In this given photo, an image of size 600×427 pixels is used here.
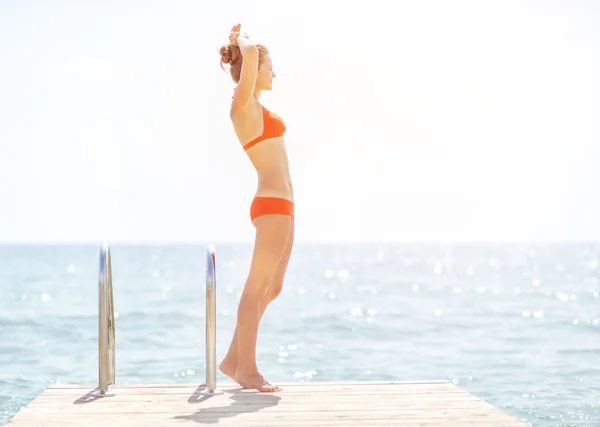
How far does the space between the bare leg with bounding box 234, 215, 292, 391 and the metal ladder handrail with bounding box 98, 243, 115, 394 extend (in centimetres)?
69

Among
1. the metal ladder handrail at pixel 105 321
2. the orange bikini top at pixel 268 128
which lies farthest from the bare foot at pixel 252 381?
the orange bikini top at pixel 268 128

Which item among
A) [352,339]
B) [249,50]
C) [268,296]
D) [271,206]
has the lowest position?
[352,339]

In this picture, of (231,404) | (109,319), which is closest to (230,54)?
(109,319)

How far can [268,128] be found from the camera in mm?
5379

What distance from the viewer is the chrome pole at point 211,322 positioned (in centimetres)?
527

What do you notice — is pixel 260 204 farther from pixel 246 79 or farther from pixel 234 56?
pixel 234 56

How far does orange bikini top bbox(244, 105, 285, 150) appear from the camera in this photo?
211 inches

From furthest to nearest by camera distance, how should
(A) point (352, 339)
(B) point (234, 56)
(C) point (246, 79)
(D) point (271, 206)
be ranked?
1. (A) point (352, 339)
2. (B) point (234, 56)
3. (D) point (271, 206)
4. (C) point (246, 79)

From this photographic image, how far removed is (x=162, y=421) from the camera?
15.2 ft

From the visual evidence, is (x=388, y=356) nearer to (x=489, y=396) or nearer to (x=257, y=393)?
(x=489, y=396)

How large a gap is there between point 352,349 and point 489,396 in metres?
5.26

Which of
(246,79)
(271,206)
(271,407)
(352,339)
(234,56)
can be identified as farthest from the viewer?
(352,339)

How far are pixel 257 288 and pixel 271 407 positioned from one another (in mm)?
694

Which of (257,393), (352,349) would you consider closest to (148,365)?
(352,349)
